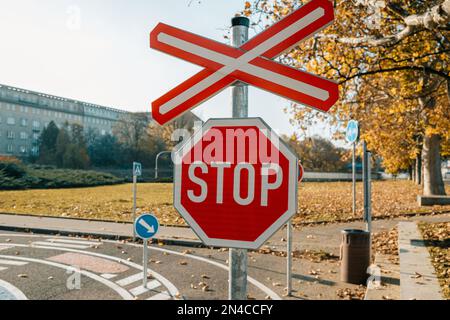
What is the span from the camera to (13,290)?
6.60 m

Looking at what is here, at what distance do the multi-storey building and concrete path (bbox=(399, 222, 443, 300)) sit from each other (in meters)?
75.5

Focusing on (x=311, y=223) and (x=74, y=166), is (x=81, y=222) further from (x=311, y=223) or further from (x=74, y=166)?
(x=74, y=166)

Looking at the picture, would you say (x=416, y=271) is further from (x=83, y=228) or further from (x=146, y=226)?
(x=83, y=228)

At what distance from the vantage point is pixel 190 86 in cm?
188

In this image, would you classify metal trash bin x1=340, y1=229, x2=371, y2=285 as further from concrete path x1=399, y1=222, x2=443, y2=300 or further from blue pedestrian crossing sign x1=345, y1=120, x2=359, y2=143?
blue pedestrian crossing sign x1=345, y1=120, x2=359, y2=143

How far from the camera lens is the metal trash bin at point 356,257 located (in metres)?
7.28

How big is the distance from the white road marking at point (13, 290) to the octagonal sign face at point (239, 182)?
570cm

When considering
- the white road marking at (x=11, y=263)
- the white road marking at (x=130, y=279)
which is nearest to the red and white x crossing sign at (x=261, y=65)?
the white road marking at (x=130, y=279)

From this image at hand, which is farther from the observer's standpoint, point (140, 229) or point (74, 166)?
point (74, 166)

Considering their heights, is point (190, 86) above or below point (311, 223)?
above

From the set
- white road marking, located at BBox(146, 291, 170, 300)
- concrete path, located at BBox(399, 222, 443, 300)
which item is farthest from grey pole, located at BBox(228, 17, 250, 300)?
white road marking, located at BBox(146, 291, 170, 300)

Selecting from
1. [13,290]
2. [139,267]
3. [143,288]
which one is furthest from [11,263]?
[143,288]
